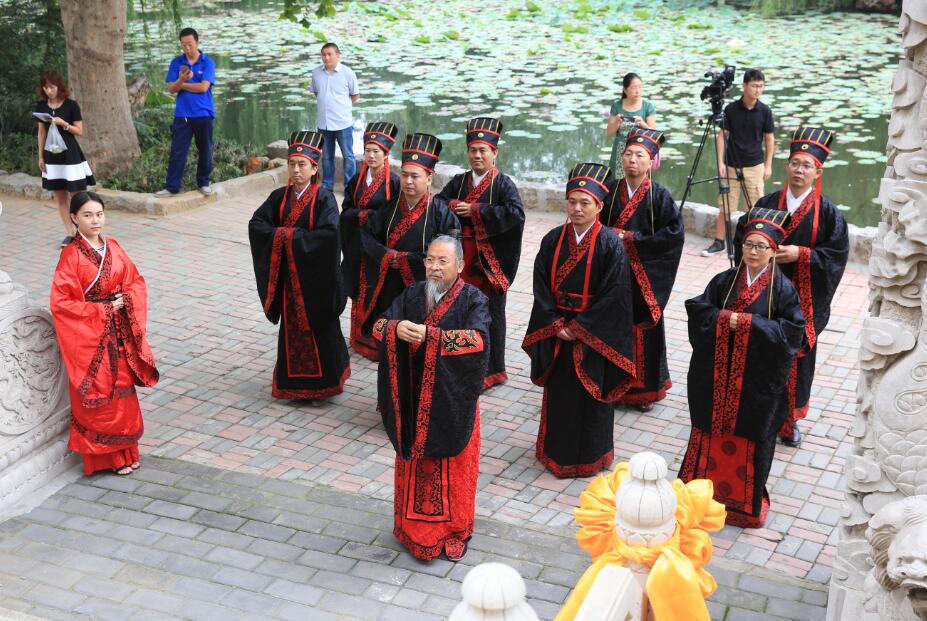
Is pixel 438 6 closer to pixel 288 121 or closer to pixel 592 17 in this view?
pixel 592 17

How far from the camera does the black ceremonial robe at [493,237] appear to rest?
23.5 ft

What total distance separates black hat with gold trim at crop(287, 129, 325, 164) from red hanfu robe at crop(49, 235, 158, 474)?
134 cm

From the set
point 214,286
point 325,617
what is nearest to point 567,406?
point 325,617

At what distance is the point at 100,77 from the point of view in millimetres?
11461

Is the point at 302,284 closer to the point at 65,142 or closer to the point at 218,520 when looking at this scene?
the point at 218,520

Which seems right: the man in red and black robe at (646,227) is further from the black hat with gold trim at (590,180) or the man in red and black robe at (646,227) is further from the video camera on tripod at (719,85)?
the video camera on tripod at (719,85)

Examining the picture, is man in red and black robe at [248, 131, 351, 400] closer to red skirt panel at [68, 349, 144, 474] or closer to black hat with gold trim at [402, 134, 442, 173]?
black hat with gold trim at [402, 134, 442, 173]

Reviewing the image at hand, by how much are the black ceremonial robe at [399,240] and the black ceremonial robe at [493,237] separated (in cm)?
32

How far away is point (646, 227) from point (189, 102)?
239 inches

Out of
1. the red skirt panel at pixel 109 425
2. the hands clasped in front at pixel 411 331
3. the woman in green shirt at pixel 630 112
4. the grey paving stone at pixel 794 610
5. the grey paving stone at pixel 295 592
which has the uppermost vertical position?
the woman in green shirt at pixel 630 112

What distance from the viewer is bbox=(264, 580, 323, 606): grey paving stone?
4914 mm

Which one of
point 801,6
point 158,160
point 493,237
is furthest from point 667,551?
point 801,6

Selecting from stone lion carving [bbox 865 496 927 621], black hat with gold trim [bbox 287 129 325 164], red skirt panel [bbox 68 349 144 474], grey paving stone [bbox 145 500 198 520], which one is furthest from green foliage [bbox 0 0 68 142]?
stone lion carving [bbox 865 496 927 621]

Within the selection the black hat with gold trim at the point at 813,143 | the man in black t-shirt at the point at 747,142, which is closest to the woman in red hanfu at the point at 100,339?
the black hat with gold trim at the point at 813,143
